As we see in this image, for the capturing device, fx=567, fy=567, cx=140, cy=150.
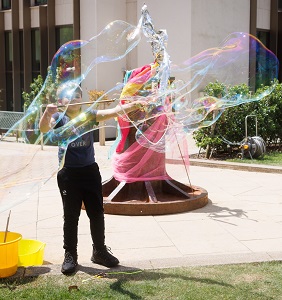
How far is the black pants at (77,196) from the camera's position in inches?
204

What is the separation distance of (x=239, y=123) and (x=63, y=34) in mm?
9585

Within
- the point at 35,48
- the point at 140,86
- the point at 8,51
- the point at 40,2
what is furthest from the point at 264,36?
the point at 140,86

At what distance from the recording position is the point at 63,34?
67.9 feet

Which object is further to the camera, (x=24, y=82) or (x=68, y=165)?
(x=24, y=82)

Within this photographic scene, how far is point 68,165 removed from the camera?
17.1ft

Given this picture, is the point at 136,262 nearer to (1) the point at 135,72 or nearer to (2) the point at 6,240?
(2) the point at 6,240

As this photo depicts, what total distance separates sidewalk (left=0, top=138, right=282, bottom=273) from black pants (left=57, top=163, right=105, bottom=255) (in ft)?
1.16

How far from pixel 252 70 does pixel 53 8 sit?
13.6 metres

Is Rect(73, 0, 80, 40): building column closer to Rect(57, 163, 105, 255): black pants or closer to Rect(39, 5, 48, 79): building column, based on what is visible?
Rect(39, 5, 48, 79): building column

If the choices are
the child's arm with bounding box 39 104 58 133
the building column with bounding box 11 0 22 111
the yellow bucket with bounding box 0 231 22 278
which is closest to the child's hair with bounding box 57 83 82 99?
the child's arm with bounding box 39 104 58 133

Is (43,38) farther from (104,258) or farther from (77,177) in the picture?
(104,258)

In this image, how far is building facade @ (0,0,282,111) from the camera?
1807 centimetres

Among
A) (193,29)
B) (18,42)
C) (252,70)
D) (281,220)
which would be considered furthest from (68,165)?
(18,42)

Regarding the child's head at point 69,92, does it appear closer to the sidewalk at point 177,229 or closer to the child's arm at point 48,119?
the child's arm at point 48,119
